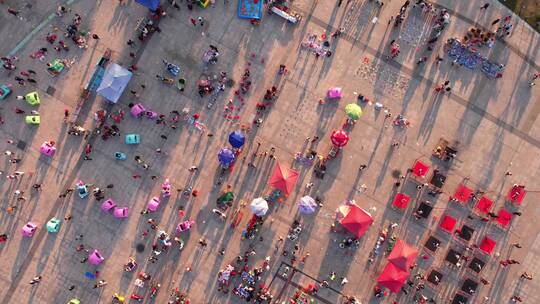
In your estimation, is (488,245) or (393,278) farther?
(488,245)

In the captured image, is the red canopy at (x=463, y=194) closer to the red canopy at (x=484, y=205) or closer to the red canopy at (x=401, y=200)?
the red canopy at (x=484, y=205)

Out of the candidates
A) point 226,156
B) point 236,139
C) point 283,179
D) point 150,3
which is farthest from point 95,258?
point 150,3

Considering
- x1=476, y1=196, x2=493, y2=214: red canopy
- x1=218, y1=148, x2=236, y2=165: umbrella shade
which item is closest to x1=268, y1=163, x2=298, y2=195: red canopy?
x1=218, y1=148, x2=236, y2=165: umbrella shade

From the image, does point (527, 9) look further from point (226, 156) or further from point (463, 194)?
point (226, 156)

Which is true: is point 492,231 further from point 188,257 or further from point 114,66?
point 114,66

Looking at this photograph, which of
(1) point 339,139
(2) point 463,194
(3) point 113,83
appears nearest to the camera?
(3) point 113,83

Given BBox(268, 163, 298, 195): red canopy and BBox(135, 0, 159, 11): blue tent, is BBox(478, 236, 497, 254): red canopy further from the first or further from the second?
BBox(135, 0, 159, 11): blue tent
